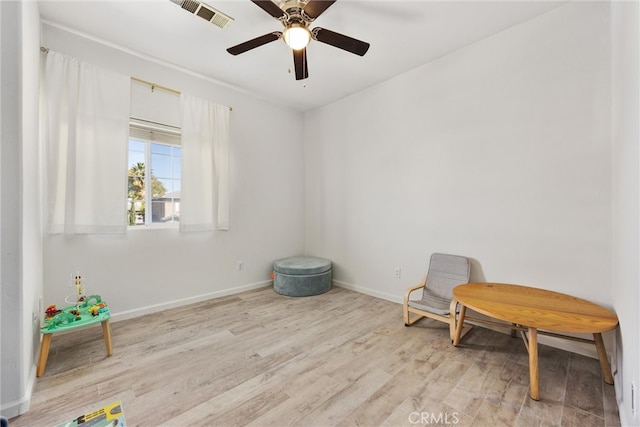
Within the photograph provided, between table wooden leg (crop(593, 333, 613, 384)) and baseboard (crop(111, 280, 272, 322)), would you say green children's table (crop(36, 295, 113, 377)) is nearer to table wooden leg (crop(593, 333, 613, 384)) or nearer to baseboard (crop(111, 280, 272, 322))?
baseboard (crop(111, 280, 272, 322))

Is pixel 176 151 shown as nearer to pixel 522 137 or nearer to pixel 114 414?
pixel 114 414

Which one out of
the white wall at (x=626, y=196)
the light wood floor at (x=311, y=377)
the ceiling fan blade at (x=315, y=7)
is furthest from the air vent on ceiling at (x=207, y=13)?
the light wood floor at (x=311, y=377)

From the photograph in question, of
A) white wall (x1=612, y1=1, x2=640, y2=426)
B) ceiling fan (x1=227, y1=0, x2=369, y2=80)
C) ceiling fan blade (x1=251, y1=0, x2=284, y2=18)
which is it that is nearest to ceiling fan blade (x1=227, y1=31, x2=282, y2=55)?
ceiling fan (x1=227, y1=0, x2=369, y2=80)

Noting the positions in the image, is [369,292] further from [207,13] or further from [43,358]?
[207,13]

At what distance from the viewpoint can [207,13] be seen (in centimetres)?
205

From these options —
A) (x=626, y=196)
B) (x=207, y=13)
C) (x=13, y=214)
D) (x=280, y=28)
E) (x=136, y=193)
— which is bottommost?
(x=13, y=214)

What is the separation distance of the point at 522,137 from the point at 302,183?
2.99m

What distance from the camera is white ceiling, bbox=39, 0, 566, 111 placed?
2117 mm

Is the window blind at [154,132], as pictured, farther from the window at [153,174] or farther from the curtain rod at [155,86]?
the curtain rod at [155,86]

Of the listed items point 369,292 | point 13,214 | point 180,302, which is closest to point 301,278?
point 369,292

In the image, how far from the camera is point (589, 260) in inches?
78.7

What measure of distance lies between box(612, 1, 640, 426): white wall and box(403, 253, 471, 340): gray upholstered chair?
3.36 ft

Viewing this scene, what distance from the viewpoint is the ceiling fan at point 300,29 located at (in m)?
1.75

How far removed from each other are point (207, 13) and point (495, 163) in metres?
2.83
